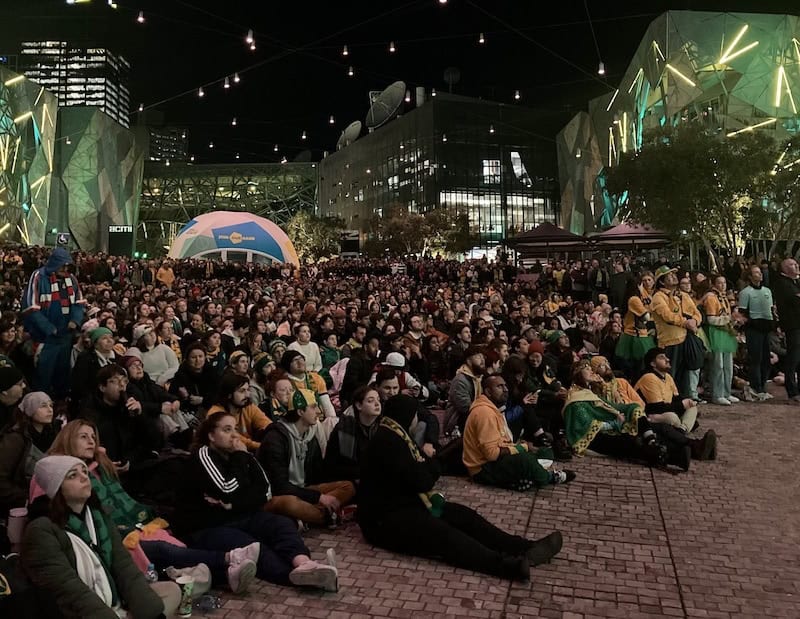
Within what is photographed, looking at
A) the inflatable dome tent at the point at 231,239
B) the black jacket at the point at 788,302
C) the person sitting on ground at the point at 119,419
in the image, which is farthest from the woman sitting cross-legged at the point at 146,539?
the inflatable dome tent at the point at 231,239

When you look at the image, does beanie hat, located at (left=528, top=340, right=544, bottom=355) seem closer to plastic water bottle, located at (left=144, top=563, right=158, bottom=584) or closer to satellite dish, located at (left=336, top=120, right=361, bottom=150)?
plastic water bottle, located at (left=144, top=563, right=158, bottom=584)

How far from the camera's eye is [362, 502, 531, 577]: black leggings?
4227 millimetres

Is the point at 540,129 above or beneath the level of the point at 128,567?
above

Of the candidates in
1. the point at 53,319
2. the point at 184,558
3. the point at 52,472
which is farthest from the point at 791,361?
the point at 53,319

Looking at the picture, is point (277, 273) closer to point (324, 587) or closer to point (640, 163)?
point (640, 163)

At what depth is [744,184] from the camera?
770 inches

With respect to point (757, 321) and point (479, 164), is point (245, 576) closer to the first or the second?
point (757, 321)

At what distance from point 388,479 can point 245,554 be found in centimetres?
100

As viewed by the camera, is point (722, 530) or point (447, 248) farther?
point (447, 248)

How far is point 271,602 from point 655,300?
269 inches

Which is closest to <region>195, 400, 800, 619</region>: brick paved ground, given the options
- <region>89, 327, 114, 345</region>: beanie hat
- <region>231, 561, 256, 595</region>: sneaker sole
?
<region>231, 561, 256, 595</region>: sneaker sole

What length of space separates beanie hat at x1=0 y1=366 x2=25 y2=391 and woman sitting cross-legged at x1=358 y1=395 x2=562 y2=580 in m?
3.02

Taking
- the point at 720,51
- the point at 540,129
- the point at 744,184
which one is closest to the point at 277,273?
the point at 744,184

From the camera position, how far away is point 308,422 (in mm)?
5367
